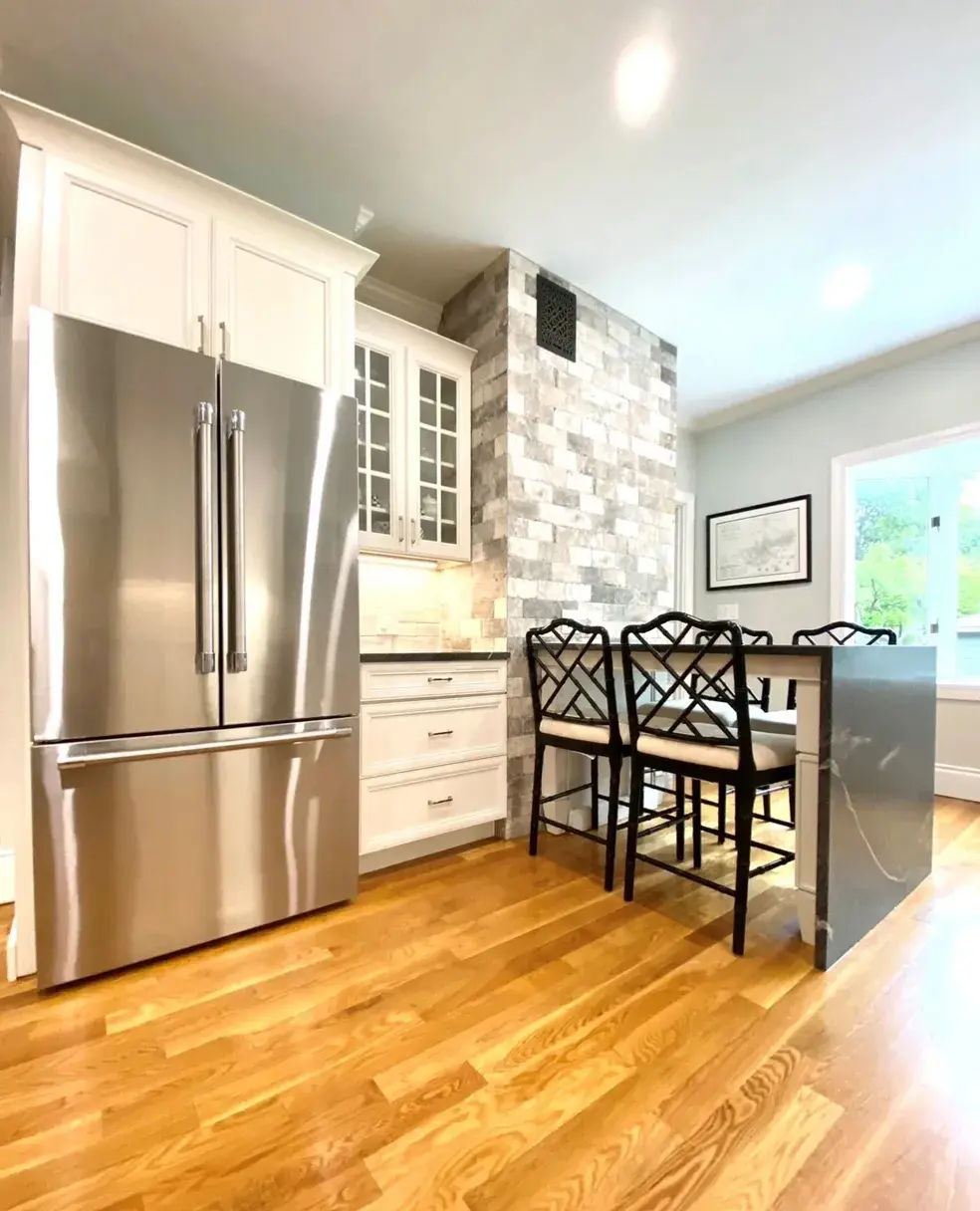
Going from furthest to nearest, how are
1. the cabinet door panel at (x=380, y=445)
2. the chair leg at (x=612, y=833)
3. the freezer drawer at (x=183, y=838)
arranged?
the cabinet door panel at (x=380, y=445)
the chair leg at (x=612, y=833)
the freezer drawer at (x=183, y=838)

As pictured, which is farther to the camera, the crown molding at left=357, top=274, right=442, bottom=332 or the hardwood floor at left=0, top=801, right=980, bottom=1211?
the crown molding at left=357, top=274, right=442, bottom=332

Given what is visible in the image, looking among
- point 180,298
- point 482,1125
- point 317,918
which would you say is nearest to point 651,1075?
point 482,1125

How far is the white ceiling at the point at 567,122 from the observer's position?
169cm

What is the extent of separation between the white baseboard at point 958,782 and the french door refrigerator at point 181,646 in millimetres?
3459

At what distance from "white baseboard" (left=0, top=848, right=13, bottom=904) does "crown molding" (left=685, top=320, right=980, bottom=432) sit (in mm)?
4954

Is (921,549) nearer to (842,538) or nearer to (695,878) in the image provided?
(842,538)

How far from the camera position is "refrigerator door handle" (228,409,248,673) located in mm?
1780

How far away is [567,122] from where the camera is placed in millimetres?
2041

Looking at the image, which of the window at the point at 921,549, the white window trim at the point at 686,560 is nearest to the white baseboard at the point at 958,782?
the window at the point at 921,549

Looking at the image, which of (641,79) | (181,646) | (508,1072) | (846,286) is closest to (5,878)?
(181,646)

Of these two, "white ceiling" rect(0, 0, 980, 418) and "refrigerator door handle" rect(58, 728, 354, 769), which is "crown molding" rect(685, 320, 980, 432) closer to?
"white ceiling" rect(0, 0, 980, 418)

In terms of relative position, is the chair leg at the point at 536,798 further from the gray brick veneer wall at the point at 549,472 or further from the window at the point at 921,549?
the window at the point at 921,549

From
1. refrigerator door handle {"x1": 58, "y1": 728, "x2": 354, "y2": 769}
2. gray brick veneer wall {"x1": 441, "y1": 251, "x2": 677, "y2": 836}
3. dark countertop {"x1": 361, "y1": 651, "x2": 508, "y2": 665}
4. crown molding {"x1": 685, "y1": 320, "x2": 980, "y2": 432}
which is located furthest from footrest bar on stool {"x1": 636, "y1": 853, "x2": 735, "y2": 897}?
crown molding {"x1": 685, "y1": 320, "x2": 980, "y2": 432}

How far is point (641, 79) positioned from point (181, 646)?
2339 mm
